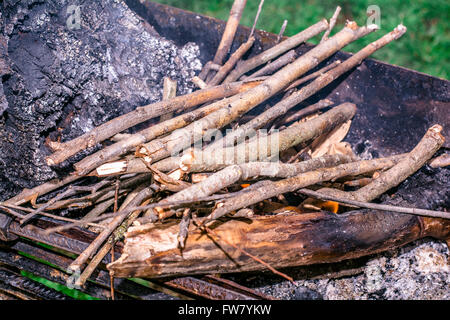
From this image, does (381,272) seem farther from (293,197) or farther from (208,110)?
(208,110)

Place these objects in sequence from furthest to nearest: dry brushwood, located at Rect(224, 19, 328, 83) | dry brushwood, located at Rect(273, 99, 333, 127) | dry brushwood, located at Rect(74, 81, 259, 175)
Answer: dry brushwood, located at Rect(224, 19, 328, 83) < dry brushwood, located at Rect(273, 99, 333, 127) < dry brushwood, located at Rect(74, 81, 259, 175)

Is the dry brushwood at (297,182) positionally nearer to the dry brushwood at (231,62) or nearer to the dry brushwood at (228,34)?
the dry brushwood at (231,62)

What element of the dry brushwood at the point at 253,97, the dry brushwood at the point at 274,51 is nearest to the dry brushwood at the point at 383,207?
the dry brushwood at the point at 253,97

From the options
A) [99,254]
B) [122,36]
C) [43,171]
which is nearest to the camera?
[99,254]

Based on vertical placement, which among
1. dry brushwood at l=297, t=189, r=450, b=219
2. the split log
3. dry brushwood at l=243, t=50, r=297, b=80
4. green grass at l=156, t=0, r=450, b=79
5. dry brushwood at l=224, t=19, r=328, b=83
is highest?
green grass at l=156, t=0, r=450, b=79

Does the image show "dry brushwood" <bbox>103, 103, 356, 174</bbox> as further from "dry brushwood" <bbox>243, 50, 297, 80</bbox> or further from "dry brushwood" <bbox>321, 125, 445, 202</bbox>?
"dry brushwood" <bbox>243, 50, 297, 80</bbox>

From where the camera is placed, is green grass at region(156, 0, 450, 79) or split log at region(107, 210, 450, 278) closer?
split log at region(107, 210, 450, 278)

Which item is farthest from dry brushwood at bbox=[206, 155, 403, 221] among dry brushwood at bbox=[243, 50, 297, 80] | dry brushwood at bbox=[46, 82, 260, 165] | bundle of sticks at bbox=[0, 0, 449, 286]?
dry brushwood at bbox=[243, 50, 297, 80]
